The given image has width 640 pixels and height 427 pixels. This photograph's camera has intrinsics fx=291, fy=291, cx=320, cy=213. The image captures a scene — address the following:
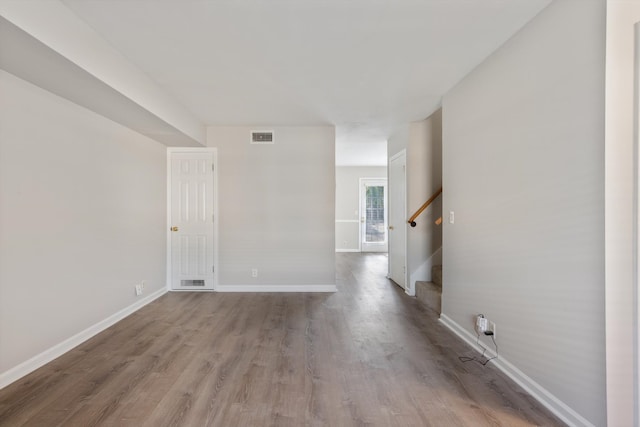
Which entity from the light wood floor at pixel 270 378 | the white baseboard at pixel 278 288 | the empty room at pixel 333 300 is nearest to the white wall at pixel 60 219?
the empty room at pixel 333 300

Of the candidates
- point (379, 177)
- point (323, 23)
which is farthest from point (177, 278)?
point (379, 177)

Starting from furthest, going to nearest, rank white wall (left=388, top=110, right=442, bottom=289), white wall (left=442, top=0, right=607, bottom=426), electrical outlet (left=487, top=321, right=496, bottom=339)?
white wall (left=388, top=110, right=442, bottom=289)
electrical outlet (left=487, top=321, right=496, bottom=339)
white wall (left=442, top=0, right=607, bottom=426)

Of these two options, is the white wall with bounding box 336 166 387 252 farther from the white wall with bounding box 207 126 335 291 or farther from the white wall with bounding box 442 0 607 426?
the white wall with bounding box 442 0 607 426

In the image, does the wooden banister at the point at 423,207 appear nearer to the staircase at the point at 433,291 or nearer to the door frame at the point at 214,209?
the staircase at the point at 433,291

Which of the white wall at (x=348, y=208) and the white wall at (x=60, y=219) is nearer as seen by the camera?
the white wall at (x=60, y=219)

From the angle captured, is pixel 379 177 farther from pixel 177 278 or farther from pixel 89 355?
pixel 89 355

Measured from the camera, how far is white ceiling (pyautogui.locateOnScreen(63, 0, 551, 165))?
6.12 ft

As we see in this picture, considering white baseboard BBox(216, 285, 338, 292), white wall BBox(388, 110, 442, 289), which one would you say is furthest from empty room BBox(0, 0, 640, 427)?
white baseboard BBox(216, 285, 338, 292)

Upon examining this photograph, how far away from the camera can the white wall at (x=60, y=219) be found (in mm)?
2105

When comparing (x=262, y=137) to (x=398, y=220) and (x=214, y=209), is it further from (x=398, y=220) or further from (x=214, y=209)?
(x=398, y=220)

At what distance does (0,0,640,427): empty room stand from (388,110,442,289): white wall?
14.8 inches

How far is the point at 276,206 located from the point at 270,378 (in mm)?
2677

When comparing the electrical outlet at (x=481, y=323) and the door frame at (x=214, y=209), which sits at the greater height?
the door frame at (x=214, y=209)

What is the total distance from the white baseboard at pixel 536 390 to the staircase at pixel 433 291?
82 centimetres
